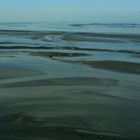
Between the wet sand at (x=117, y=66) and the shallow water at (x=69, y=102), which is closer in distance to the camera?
the shallow water at (x=69, y=102)

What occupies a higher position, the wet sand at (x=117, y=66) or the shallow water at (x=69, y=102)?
the wet sand at (x=117, y=66)

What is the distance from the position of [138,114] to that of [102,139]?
5.51 ft

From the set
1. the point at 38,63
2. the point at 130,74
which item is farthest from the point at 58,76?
the point at 38,63

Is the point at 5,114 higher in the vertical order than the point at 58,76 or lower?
lower

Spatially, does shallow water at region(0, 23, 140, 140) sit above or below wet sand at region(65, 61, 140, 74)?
below

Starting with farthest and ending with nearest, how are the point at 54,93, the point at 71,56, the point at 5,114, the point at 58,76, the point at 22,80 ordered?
the point at 71,56 → the point at 58,76 → the point at 22,80 → the point at 54,93 → the point at 5,114

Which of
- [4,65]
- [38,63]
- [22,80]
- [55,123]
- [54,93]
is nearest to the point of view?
[55,123]

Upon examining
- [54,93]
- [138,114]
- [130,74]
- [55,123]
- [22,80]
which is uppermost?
[130,74]

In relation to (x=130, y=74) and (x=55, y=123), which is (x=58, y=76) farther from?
(x=55, y=123)

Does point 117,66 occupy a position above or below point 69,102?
above

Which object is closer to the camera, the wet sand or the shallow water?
the shallow water

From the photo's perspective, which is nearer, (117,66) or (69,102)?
(69,102)

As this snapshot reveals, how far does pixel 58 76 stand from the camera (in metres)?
12.2

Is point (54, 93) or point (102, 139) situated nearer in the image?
point (102, 139)
